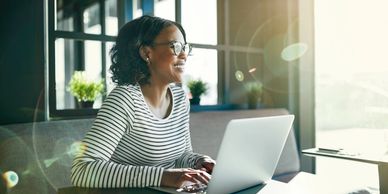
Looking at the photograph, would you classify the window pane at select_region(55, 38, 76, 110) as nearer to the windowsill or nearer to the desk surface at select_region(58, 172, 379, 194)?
the windowsill

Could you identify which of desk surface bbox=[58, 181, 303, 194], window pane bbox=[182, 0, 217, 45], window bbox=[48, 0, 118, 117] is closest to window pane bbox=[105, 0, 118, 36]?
window bbox=[48, 0, 118, 117]

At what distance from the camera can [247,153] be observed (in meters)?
1.14

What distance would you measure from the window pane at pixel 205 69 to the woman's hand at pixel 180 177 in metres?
1.97

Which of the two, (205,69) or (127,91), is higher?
(205,69)

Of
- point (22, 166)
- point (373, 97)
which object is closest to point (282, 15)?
point (373, 97)

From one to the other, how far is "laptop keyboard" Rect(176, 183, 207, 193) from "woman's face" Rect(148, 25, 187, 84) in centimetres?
60

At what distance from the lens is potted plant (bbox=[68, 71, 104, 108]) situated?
245cm

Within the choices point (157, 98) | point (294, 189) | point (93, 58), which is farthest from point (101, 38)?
point (93, 58)

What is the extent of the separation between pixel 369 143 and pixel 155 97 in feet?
7.40

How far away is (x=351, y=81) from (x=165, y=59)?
2.17 meters

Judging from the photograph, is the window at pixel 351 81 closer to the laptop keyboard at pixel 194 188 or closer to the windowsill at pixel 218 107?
the windowsill at pixel 218 107

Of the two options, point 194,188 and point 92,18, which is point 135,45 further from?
point 92,18

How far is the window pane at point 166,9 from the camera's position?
3139 mm

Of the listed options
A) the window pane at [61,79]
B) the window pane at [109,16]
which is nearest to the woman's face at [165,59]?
the window pane at [61,79]
